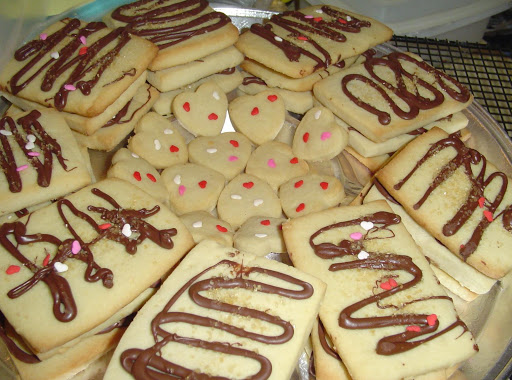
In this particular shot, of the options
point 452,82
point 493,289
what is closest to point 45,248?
point 493,289

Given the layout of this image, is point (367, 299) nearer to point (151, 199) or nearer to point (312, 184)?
point (312, 184)

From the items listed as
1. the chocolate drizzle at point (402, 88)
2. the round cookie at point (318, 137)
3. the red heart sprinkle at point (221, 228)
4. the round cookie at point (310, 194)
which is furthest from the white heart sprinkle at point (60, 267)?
the chocolate drizzle at point (402, 88)

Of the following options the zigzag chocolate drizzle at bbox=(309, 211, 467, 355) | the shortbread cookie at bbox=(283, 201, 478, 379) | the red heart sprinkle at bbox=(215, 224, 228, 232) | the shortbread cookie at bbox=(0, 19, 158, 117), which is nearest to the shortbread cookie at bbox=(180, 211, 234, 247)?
the red heart sprinkle at bbox=(215, 224, 228, 232)

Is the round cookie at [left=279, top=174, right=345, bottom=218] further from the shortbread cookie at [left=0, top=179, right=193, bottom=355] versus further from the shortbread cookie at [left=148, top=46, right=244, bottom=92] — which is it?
the shortbread cookie at [left=148, top=46, right=244, bottom=92]

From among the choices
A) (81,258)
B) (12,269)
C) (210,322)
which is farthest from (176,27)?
(210,322)

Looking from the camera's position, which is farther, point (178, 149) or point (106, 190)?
point (178, 149)

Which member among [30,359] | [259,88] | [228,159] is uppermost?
[259,88]

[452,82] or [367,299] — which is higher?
[452,82]

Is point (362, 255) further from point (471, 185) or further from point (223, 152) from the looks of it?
point (223, 152)
